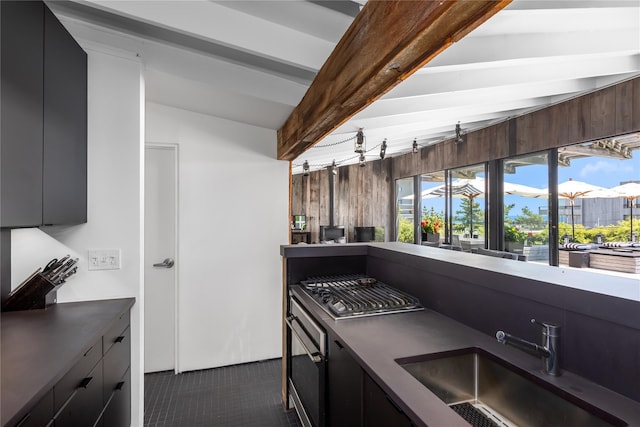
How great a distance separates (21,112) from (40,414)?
46.9 inches

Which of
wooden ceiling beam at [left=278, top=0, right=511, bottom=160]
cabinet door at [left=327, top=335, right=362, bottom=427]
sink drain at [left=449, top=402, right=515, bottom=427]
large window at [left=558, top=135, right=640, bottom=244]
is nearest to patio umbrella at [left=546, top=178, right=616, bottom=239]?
large window at [left=558, top=135, right=640, bottom=244]

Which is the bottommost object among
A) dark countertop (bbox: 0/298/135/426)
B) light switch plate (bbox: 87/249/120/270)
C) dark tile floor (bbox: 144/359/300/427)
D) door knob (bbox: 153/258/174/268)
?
dark tile floor (bbox: 144/359/300/427)

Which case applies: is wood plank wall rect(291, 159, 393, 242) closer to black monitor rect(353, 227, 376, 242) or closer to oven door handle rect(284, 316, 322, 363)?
black monitor rect(353, 227, 376, 242)

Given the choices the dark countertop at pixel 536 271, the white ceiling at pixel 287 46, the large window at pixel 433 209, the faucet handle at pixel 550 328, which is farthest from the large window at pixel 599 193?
the faucet handle at pixel 550 328

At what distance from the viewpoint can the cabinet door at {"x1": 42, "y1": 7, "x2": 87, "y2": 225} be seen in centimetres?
156

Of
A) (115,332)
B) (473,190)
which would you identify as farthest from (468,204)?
(115,332)

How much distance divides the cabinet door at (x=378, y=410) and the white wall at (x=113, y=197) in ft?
5.42

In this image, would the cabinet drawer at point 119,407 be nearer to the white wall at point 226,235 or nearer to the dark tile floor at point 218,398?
the dark tile floor at point 218,398

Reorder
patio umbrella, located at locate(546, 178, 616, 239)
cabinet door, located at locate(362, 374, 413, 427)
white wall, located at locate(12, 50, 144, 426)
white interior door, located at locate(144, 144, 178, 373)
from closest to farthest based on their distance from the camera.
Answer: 1. cabinet door, located at locate(362, 374, 413, 427)
2. white wall, located at locate(12, 50, 144, 426)
3. white interior door, located at locate(144, 144, 178, 373)
4. patio umbrella, located at locate(546, 178, 616, 239)

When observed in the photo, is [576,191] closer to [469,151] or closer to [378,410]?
[469,151]

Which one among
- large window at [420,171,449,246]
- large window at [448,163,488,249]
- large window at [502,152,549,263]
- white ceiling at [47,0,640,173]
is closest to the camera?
white ceiling at [47,0,640,173]

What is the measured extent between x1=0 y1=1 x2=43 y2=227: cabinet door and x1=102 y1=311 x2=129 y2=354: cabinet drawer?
2.17ft

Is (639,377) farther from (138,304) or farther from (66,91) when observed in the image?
(66,91)

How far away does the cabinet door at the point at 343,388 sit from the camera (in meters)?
1.31
